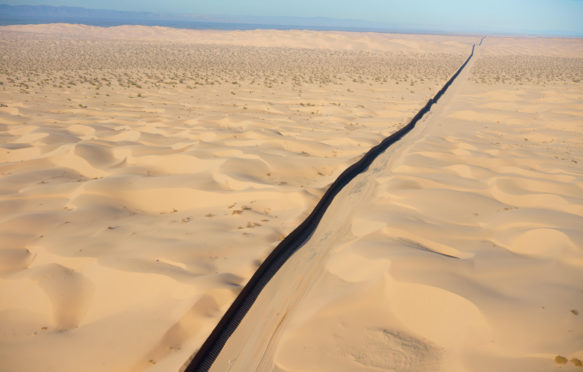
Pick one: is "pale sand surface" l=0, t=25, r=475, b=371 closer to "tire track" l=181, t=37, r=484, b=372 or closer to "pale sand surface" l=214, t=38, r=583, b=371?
"tire track" l=181, t=37, r=484, b=372

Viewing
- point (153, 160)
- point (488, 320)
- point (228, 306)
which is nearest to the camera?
point (488, 320)

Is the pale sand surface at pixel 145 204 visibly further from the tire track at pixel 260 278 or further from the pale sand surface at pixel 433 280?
the pale sand surface at pixel 433 280

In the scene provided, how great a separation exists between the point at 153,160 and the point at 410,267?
420cm

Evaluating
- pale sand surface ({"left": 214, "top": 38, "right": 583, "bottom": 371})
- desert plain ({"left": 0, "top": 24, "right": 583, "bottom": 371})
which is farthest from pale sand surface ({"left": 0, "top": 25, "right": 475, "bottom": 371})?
pale sand surface ({"left": 214, "top": 38, "right": 583, "bottom": 371})

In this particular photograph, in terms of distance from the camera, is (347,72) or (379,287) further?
(347,72)

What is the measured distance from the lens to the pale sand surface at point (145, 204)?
2.54 m

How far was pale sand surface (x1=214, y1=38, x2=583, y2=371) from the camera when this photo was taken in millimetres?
2262

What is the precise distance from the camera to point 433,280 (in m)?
2.82

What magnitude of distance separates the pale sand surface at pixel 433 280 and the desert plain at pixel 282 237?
0.01 metres

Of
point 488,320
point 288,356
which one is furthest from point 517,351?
point 288,356

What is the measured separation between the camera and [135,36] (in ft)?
162

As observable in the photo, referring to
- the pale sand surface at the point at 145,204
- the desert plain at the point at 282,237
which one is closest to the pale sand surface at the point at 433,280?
the desert plain at the point at 282,237

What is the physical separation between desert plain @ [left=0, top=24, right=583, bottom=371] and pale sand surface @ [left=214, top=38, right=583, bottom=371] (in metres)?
0.01

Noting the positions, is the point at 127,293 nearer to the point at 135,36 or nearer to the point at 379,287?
the point at 379,287
